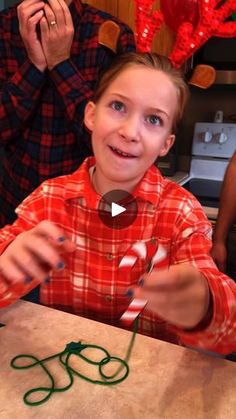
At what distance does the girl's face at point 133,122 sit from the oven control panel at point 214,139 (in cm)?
130

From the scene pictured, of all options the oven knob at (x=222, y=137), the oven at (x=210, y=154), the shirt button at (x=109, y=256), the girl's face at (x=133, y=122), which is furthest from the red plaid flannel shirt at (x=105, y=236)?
the oven knob at (x=222, y=137)

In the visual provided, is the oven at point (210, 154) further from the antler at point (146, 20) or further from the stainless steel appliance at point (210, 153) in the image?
the antler at point (146, 20)

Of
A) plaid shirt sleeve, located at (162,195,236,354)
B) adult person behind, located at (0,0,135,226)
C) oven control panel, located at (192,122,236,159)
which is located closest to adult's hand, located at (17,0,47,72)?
adult person behind, located at (0,0,135,226)

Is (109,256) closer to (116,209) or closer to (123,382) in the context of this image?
(116,209)

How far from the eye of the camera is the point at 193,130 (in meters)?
2.35

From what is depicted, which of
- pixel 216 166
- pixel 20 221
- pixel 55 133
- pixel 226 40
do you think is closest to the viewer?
pixel 20 221

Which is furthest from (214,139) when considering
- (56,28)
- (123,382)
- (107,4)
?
(123,382)

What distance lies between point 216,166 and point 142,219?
1.31 meters

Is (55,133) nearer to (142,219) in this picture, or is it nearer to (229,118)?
(142,219)

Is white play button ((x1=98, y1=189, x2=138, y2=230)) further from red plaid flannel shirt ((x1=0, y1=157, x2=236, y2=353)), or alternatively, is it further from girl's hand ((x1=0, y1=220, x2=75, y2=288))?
girl's hand ((x1=0, y1=220, x2=75, y2=288))

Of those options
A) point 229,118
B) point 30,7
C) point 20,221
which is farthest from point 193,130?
point 20,221

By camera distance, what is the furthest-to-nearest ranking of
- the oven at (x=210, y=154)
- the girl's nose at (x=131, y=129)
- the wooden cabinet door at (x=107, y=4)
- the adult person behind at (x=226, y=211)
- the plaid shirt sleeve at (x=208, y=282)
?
the oven at (x=210, y=154) < the wooden cabinet door at (x=107, y=4) < the adult person behind at (x=226, y=211) < the girl's nose at (x=131, y=129) < the plaid shirt sleeve at (x=208, y=282)

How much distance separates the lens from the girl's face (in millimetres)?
851

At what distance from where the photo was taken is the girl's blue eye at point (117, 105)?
882 millimetres
